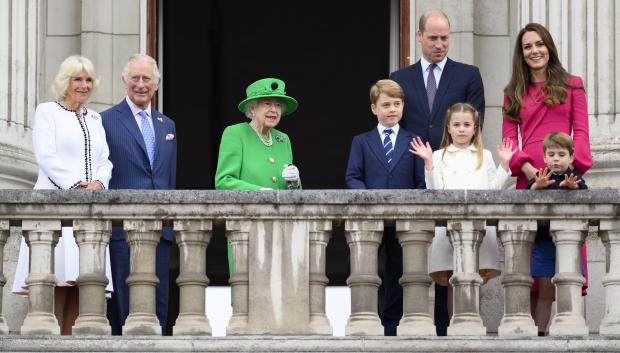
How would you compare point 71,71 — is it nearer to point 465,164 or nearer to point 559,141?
point 465,164

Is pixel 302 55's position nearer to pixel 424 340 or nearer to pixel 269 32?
pixel 269 32

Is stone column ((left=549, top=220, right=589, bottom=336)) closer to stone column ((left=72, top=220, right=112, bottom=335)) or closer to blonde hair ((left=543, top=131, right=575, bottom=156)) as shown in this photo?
blonde hair ((left=543, top=131, right=575, bottom=156))

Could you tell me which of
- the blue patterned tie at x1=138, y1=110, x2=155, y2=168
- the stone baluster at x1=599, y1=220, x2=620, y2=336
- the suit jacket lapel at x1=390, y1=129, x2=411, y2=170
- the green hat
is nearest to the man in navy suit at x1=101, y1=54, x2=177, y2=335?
the blue patterned tie at x1=138, y1=110, x2=155, y2=168

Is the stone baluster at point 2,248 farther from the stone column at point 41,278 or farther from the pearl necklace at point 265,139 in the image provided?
the pearl necklace at point 265,139

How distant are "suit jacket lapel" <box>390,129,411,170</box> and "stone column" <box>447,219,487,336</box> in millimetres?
882

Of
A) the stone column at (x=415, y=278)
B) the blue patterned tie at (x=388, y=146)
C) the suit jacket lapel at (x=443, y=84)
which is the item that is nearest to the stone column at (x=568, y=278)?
the stone column at (x=415, y=278)

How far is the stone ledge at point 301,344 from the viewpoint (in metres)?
12.3

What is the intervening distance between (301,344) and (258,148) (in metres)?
1.55

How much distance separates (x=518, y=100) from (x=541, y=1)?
309 cm

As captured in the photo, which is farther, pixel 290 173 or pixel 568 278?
pixel 290 173

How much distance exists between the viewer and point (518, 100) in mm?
13242

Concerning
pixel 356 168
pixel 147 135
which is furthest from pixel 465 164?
pixel 147 135

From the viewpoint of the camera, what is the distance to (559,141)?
1263 centimetres

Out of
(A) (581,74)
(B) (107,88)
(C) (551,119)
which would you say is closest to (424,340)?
(C) (551,119)
